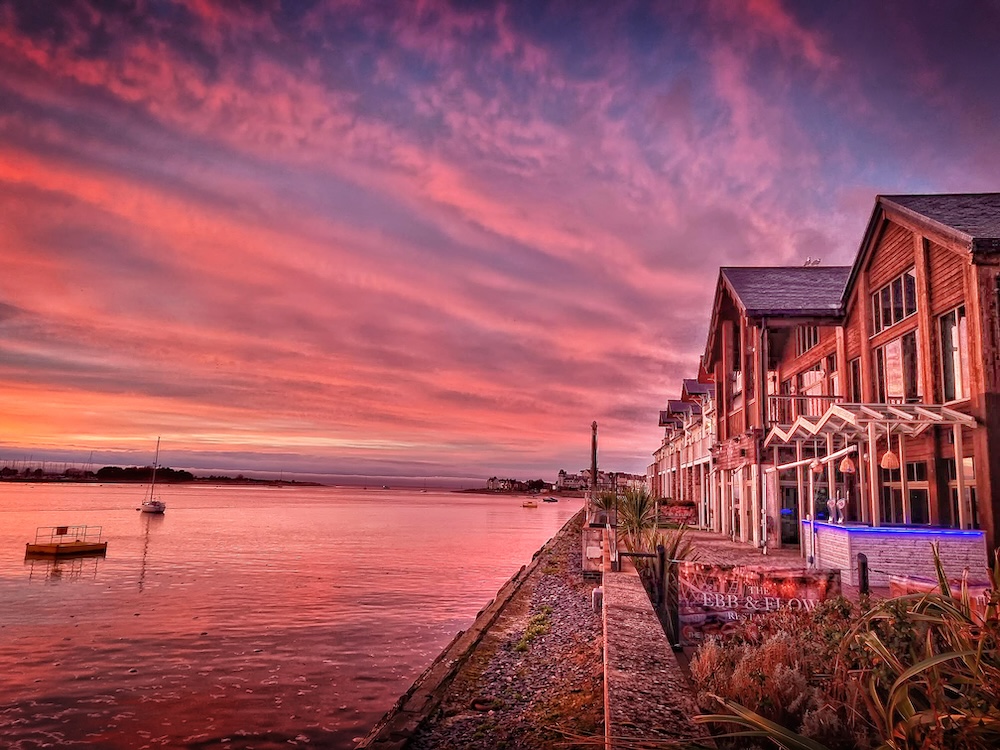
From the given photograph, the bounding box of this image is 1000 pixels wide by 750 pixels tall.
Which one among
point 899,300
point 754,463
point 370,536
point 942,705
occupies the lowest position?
point 370,536

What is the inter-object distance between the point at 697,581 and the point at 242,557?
92.2 feet

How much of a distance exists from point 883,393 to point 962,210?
499 centimetres

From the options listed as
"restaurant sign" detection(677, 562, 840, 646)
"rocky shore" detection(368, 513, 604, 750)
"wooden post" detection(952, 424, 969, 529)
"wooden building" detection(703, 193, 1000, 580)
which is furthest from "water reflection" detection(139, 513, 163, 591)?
"wooden post" detection(952, 424, 969, 529)

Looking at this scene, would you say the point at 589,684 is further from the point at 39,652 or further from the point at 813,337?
the point at 813,337

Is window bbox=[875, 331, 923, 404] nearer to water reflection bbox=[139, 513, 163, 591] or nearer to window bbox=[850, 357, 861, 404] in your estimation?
window bbox=[850, 357, 861, 404]

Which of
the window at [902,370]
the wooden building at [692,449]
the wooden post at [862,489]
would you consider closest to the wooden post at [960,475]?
the window at [902,370]

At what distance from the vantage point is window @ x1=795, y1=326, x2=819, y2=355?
23.1m

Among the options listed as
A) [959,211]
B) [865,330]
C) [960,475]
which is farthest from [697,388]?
[960,475]

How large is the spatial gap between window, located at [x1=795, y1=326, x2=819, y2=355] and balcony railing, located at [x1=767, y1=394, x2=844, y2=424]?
1925 mm

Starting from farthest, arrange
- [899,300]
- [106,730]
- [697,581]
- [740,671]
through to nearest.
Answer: [899,300]
[697,581]
[106,730]
[740,671]

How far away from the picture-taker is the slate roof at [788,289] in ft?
68.7

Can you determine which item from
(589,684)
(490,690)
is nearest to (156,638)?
(490,690)

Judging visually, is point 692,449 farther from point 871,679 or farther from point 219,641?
point 871,679

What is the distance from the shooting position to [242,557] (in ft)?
115
